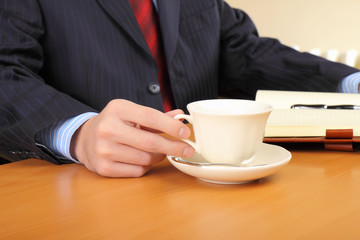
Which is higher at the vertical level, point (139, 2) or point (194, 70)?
point (139, 2)

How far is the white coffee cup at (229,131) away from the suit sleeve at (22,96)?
0.26 meters

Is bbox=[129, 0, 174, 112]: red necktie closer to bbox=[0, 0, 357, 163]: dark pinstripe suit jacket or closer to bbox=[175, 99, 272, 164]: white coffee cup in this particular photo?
bbox=[0, 0, 357, 163]: dark pinstripe suit jacket

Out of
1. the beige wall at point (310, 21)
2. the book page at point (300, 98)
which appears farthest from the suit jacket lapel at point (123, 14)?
the beige wall at point (310, 21)

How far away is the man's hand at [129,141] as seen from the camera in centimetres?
54

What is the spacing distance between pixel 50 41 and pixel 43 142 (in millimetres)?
400

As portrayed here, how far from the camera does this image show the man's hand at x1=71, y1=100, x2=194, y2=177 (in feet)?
1.78

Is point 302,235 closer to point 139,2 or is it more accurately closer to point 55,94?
point 55,94

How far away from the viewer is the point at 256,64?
137 cm

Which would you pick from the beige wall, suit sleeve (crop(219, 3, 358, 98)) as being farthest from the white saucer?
the beige wall

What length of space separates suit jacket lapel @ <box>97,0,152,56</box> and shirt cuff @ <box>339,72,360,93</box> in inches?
20.7

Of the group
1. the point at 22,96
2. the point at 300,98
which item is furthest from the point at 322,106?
the point at 22,96

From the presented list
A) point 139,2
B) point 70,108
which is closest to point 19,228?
point 70,108

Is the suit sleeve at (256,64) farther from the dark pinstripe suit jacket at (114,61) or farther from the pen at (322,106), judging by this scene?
the pen at (322,106)

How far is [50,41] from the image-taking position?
1.02 meters
